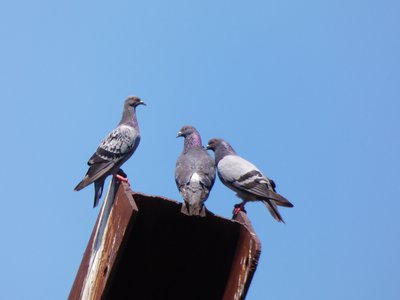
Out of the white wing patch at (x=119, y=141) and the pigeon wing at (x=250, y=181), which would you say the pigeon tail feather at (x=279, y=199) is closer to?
the pigeon wing at (x=250, y=181)

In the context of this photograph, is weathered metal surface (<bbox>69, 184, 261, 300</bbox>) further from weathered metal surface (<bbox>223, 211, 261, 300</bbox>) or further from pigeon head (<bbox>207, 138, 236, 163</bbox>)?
pigeon head (<bbox>207, 138, 236, 163</bbox>)

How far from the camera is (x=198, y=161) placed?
23.7ft

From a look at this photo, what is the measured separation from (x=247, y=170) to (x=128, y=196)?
525 cm

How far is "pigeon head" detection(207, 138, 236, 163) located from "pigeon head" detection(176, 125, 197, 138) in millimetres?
769

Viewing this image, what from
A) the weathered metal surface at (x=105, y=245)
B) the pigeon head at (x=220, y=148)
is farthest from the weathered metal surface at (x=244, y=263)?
the pigeon head at (x=220, y=148)

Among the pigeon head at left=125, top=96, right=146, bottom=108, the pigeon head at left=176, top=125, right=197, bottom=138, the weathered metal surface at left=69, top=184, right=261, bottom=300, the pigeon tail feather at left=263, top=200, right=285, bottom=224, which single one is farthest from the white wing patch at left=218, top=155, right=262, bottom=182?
the weathered metal surface at left=69, top=184, right=261, bottom=300

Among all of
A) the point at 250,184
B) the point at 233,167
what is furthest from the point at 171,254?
the point at 233,167

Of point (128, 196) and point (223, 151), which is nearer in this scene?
point (128, 196)

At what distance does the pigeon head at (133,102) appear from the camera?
1099 cm

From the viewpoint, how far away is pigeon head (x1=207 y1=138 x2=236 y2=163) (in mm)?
10378

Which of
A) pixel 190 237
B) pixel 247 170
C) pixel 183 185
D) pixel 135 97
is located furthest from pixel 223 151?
pixel 190 237

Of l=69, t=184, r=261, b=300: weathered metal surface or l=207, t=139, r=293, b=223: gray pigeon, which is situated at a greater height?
l=207, t=139, r=293, b=223: gray pigeon

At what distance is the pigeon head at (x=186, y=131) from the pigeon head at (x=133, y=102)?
4.55 ft

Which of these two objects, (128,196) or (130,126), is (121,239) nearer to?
(128,196)
